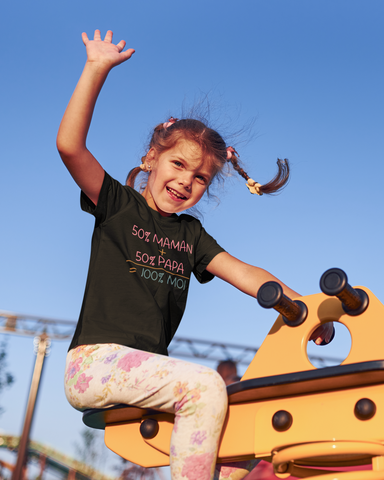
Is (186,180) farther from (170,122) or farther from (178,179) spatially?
(170,122)

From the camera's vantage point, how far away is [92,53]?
1.33 meters

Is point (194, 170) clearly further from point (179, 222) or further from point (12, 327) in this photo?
point (12, 327)

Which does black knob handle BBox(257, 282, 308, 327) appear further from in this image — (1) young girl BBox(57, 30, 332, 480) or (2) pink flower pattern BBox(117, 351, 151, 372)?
(2) pink flower pattern BBox(117, 351, 151, 372)

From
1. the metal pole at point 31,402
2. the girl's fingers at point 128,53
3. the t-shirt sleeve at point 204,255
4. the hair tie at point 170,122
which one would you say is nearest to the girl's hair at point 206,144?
the hair tie at point 170,122

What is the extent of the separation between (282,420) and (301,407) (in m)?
0.05

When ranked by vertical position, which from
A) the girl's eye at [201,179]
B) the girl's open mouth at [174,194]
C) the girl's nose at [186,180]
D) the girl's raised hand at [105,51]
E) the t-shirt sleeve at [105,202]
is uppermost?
the girl's raised hand at [105,51]

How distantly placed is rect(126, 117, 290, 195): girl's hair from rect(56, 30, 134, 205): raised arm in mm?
444

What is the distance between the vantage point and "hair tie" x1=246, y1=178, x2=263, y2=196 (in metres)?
1.93

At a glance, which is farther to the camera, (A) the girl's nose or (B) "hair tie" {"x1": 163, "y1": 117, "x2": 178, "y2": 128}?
(B) "hair tie" {"x1": 163, "y1": 117, "x2": 178, "y2": 128}

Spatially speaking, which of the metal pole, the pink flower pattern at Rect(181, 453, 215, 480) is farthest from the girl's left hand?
the metal pole

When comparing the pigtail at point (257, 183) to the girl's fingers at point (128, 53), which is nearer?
the girl's fingers at point (128, 53)

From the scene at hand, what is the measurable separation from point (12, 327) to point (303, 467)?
680cm

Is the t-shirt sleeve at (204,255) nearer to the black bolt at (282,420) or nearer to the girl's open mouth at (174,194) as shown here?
the girl's open mouth at (174,194)

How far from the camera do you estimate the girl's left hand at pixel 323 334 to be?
1.37 metres
